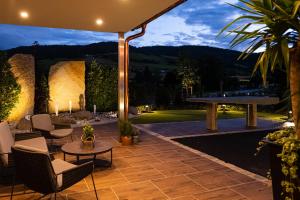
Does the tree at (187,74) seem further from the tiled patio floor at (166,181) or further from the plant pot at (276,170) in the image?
the plant pot at (276,170)

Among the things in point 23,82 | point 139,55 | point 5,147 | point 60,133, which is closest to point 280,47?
point 5,147

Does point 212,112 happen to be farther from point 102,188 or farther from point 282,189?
→ point 282,189

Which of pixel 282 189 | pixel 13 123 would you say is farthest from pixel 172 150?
pixel 13 123

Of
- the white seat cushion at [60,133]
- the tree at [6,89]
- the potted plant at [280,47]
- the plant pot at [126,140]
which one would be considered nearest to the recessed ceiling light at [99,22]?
the white seat cushion at [60,133]

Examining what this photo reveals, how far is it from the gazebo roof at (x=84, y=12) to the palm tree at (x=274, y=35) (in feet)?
8.33

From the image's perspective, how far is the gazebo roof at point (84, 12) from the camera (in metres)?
4.73

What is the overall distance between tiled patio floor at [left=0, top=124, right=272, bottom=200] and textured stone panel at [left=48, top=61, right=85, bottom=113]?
5256mm

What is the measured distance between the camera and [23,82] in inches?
357

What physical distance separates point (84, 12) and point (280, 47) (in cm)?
407

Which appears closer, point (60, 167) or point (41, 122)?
point (60, 167)

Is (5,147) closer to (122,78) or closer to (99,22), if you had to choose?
(99,22)

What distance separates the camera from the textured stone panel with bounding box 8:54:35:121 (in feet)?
29.1

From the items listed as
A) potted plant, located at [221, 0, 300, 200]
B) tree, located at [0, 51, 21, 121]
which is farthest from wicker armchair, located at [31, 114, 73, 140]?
potted plant, located at [221, 0, 300, 200]

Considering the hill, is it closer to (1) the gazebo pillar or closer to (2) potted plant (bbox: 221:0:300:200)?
(1) the gazebo pillar
